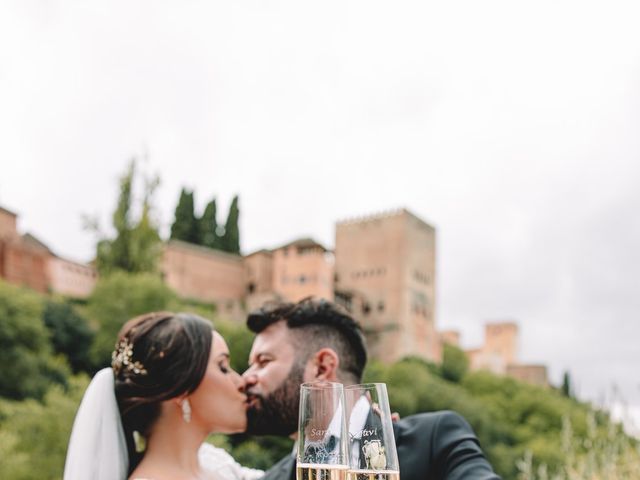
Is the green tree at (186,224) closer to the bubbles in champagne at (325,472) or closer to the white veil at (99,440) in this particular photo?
Answer: the white veil at (99,440)

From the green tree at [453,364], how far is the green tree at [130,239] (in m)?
20.8

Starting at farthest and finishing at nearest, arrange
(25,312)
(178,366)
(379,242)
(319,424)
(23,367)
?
(379,242), (25,312), (23,367), (178,366), (319,424)

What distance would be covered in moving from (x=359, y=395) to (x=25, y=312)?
79.8 ft

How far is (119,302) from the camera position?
2588 cm

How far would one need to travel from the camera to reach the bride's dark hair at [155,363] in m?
2.24

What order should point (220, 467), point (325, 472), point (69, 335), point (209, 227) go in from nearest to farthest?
point (325, 472), point (220, 467), point (69, 335), point (209, 227)

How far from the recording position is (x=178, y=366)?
2229mm

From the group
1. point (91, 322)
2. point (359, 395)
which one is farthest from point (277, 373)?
point (91, 322)

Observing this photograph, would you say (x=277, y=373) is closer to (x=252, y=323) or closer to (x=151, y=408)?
(x=252, y=323)

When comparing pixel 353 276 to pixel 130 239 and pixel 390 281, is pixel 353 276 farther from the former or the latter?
pixel 130 239

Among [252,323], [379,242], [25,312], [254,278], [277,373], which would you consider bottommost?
[277,373]

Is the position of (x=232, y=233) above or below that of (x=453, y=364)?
above

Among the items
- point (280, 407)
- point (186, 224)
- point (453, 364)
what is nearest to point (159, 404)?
point (280, 407)

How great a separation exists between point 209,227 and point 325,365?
40.5 metres
